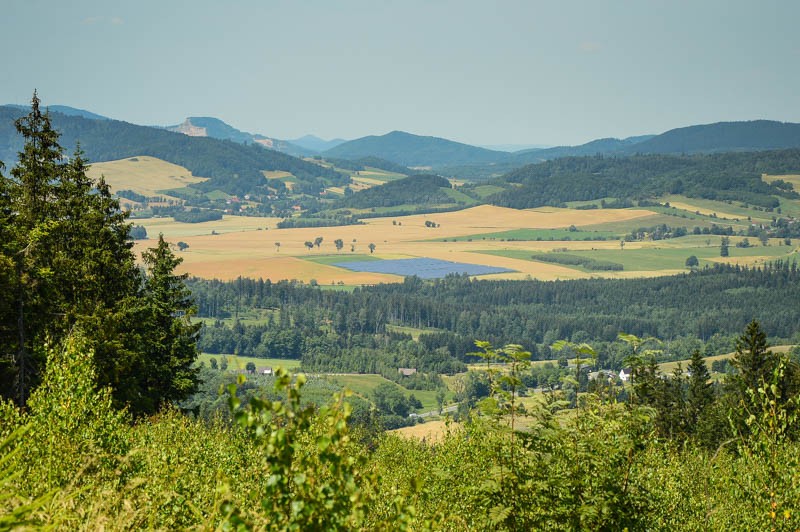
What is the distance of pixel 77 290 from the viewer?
3912 cm

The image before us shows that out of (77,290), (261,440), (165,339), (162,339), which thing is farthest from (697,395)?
(261,440)

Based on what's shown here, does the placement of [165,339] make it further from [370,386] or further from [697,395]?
[370,386]

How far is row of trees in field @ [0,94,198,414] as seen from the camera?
34.0m

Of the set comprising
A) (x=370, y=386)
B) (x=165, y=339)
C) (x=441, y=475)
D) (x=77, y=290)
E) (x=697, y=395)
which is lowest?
(x=370, y=386)

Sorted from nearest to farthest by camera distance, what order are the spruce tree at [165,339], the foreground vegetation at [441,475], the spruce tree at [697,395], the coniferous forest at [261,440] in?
1. the foreground vegetation at [441,475]
2. the coniferous forest at [261,440]
3. the spruce tree at [165,339]
4. the spruce tree at [697,395]

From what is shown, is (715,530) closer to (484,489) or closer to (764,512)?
(764,512)

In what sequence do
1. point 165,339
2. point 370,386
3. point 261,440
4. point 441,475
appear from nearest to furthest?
point 261,440 < point 441,475 < point 165,339 < point 370,386

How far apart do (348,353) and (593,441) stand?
18372 cm

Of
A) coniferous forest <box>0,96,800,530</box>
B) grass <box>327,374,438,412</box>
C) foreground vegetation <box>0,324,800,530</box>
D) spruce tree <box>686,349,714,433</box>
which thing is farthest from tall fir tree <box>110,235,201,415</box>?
grass <box>327,374,438,412</box>

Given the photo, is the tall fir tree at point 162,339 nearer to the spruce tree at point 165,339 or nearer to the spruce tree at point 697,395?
the spruce tree at point 165,339

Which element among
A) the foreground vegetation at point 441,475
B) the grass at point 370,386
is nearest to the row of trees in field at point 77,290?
the foreground vegetation at point 441,475

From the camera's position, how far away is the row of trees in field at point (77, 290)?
112ft

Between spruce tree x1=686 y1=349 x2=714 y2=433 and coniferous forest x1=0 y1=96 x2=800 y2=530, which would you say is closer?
coniferous forest x1=0 y1=96 x2=800 y2=530

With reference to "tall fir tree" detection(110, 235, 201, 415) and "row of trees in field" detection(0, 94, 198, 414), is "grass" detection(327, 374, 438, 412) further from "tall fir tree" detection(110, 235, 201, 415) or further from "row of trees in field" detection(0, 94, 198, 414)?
"row of trees in field" detection(0, 94, 198, 414)
